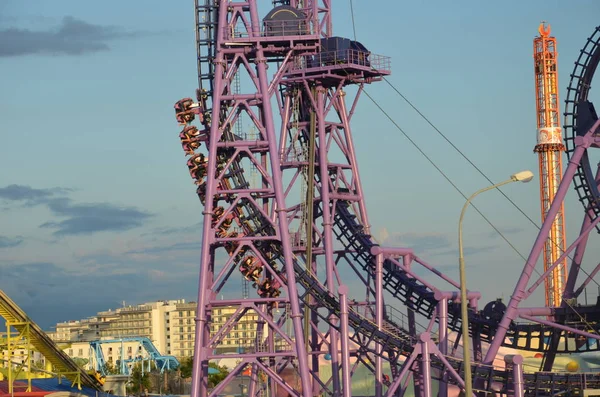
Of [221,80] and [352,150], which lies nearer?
[221,80]

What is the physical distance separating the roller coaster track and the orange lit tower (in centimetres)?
7014

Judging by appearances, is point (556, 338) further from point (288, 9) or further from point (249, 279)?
point (288, 9)

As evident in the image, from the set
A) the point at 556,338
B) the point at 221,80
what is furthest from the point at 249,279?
the point at 556,338

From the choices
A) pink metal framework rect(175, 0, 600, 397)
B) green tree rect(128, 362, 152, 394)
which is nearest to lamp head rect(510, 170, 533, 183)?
pink metal framework rect(175, 0, 600, 397)

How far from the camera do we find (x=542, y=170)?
133500 mm

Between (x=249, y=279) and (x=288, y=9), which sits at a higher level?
(x=288, y=9)

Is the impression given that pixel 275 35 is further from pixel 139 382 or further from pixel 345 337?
pixel 139 382

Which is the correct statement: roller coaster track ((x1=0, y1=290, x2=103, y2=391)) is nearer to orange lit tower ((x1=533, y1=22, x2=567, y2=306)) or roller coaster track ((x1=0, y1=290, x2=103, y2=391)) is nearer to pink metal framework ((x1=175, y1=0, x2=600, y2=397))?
pink metal framework ((x1=175, y1=0, x2=600, y2=397))

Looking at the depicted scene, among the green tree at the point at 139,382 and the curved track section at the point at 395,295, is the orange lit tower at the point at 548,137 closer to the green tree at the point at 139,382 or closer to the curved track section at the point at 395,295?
the green tree at the point at 139,382

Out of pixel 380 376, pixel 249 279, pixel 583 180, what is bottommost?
pixel 380 376

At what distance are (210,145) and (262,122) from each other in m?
2.59

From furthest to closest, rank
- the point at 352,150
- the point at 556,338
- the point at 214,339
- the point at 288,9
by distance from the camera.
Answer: the point at 352,150 → the point at 556,338 → the point at 288,9 → the point at 214,339

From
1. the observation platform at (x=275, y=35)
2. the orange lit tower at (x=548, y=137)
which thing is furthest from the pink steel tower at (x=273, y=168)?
the orange lit tower at (x=548, y=137)

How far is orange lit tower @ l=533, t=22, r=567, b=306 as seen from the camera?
13175 cm
